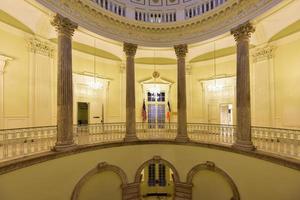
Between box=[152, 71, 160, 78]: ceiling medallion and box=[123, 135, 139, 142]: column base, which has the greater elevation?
box=[152, 71, 160, 78]: ceiling medallion

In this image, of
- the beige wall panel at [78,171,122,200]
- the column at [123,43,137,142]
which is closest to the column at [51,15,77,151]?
the beige wall panel at [78,171,122,200]

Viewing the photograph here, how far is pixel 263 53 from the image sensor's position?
892 cm

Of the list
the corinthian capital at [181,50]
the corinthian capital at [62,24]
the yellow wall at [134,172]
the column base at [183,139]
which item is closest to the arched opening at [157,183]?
the column base at [183,139]

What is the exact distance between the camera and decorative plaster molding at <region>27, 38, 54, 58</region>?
767 cm

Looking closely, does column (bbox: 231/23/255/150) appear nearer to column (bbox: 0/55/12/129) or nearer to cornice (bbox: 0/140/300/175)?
cornice (bbox: 0/140/300/175)

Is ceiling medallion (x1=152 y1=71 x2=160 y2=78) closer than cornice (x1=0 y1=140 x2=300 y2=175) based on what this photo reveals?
No

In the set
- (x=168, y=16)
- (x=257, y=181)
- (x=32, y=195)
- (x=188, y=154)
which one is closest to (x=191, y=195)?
(x=188, y=154)

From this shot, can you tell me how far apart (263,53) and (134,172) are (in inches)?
340

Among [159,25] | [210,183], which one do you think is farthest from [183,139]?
[159,25]

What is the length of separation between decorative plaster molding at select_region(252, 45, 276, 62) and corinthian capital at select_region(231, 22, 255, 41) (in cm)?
304

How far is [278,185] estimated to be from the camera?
16.7ft

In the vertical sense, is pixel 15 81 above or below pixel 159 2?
below

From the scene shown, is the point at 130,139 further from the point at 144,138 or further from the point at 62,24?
the point at 62,24

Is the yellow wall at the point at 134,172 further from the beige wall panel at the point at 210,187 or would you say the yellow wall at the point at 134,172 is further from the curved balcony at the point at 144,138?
the curved balcony at the point at 144,138
